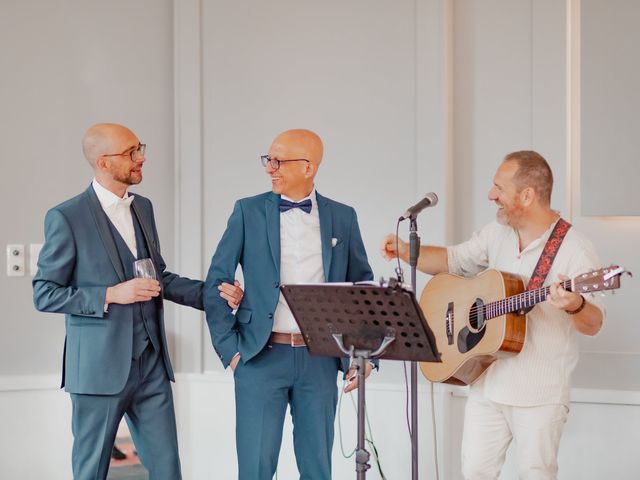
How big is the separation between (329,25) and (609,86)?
1456mm

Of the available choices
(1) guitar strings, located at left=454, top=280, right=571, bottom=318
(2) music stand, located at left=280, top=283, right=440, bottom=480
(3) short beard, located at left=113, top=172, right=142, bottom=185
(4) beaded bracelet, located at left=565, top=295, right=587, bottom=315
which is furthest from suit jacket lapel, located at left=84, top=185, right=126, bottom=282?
(4) beaded bracelet, located at left=565, top=295, right=587, bottom=315

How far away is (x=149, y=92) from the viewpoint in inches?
201

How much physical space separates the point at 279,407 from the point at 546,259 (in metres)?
1.17

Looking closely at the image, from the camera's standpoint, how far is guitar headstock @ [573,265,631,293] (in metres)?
3.09

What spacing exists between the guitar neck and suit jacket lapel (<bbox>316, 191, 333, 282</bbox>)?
64cm

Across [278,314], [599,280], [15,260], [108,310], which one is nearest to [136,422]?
[108,310]

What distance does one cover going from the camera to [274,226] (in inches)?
147

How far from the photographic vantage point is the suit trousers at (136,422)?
3549 mm

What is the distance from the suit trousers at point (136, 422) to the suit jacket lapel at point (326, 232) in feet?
2.46

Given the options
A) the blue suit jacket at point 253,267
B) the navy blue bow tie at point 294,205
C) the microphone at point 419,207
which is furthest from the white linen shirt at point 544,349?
the navy blue bow tie at point 294,205

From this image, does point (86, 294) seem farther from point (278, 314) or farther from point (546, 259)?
point (546, 259)

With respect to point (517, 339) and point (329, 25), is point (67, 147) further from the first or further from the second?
point (517, 339)

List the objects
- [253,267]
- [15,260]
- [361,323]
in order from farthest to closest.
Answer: [15,260]
[253,267]
[361,323]

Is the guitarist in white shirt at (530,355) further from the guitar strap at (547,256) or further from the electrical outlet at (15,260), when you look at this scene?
the electrical outlet at (15,260)
